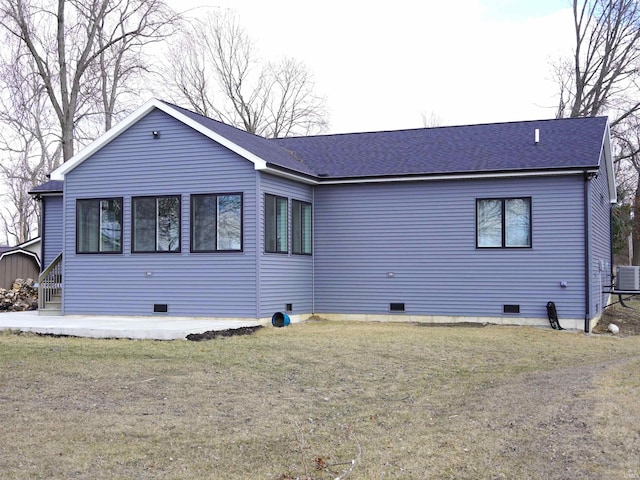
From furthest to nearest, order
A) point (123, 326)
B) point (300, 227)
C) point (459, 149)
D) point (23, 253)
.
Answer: point (23, 253), point (459, 149), point (300, 227), point (123, 326)

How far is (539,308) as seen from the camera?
15.2 metres

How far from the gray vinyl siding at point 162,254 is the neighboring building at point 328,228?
3cm

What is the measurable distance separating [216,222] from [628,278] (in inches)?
385

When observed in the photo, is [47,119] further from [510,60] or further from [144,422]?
[144,422]

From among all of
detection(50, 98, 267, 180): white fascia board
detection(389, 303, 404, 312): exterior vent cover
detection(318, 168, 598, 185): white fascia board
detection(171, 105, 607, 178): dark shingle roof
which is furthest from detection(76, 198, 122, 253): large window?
detection(389, 303, 404, 312): exterior vent cover

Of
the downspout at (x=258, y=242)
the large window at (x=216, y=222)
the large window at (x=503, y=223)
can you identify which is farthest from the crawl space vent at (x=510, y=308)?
the large window at (x=216, y=222)

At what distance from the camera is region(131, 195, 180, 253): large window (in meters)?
15.4

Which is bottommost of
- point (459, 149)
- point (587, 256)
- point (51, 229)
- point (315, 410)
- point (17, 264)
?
point (315, 410)

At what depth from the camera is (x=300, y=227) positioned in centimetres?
1644

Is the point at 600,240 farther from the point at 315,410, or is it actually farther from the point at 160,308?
the point at 315,410

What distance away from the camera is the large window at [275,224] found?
14.9 metres

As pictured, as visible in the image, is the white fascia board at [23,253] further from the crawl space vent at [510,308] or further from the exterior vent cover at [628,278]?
the exterior vent cover at [628,278]

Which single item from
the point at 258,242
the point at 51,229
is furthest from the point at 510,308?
the point at 51,229

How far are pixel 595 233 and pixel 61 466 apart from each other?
1376cm
